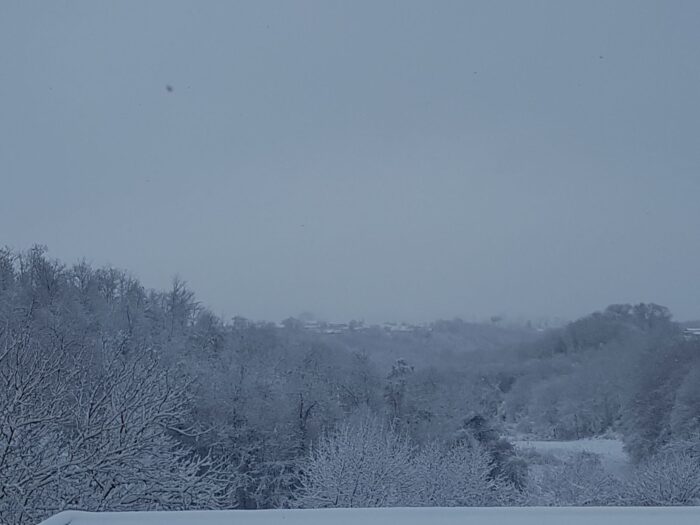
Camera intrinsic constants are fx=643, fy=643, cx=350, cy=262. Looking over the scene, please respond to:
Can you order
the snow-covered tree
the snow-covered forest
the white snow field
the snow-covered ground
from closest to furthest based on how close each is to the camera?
the white snow field
the snow-covered forest
the snow-covered tree
the snow-covered ground

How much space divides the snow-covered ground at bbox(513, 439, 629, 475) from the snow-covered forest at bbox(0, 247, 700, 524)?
472 millimetres

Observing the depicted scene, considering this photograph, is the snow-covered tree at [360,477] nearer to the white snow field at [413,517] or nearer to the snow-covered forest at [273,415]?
the snow-covered forest at [273,415]

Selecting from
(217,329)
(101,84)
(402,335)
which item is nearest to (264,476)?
(217,329)

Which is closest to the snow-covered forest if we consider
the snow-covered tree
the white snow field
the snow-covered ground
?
the snow-covered tree

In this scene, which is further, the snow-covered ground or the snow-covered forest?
the snow-covered ground

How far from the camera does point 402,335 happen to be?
171 ft

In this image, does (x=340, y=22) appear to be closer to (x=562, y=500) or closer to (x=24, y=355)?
(x=24, y=355)

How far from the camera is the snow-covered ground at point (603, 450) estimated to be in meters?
23.0

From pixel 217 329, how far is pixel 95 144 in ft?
38.7

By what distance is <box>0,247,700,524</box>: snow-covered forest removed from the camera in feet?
27.5

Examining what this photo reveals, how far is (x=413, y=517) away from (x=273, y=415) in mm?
16848

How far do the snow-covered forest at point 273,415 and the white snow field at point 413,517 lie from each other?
458 centimetres

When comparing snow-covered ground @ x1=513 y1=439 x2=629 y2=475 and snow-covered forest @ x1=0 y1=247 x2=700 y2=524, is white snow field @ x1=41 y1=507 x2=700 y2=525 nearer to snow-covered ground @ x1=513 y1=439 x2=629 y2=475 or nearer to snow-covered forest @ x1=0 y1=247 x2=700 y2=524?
snow-covered forest @ x1=0 y1=247 x2=700 y2=524

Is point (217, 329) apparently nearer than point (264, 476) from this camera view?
No
